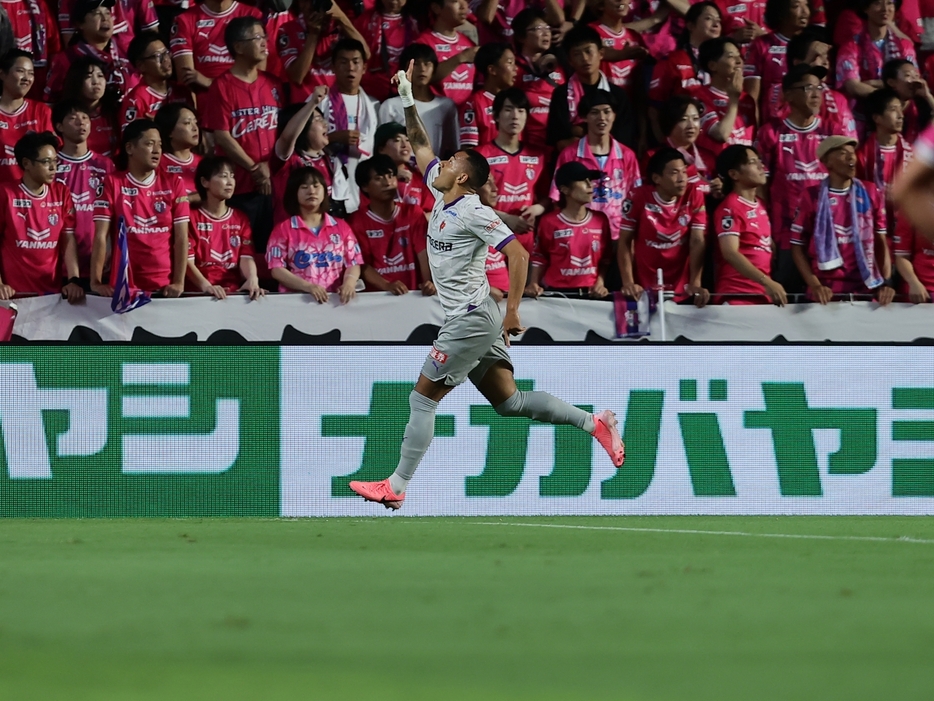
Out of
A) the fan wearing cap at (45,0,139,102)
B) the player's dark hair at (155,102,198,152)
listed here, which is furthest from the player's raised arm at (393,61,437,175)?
the fan wearing cap at (45,0,139,102)

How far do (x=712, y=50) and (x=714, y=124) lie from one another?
0.64 metres

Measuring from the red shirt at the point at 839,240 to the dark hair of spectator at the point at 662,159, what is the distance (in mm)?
1148


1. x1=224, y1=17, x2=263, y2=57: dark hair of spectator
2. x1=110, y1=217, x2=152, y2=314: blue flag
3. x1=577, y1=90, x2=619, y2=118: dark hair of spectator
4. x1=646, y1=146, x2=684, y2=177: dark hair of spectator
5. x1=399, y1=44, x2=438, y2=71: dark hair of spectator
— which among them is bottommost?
x1=110, y1=217, x2=152, y2=314: blue flag

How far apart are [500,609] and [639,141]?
8.05 meters

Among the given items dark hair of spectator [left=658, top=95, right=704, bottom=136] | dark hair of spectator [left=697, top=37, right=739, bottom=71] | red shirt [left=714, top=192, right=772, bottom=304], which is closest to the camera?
red shirt [left=714, top=192, right=772, bottom=304]

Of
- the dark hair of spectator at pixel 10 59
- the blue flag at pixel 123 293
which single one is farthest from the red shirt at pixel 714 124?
the dark hair of spectator at pixel 10 59


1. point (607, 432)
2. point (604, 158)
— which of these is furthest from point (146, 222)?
point (607, 432)

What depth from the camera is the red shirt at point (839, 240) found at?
36.4 feet

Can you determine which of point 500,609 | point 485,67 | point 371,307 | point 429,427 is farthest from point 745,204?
point 500,609

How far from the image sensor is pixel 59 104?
34.1ft

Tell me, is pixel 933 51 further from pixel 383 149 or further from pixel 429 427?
pixel 429 427

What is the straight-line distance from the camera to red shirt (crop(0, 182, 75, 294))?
10.0 m

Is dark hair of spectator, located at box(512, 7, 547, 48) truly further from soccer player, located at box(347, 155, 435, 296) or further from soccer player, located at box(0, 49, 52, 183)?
soccer player, located at box(0, 49, 52, 183)

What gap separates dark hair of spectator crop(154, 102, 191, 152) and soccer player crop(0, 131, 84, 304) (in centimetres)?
93
